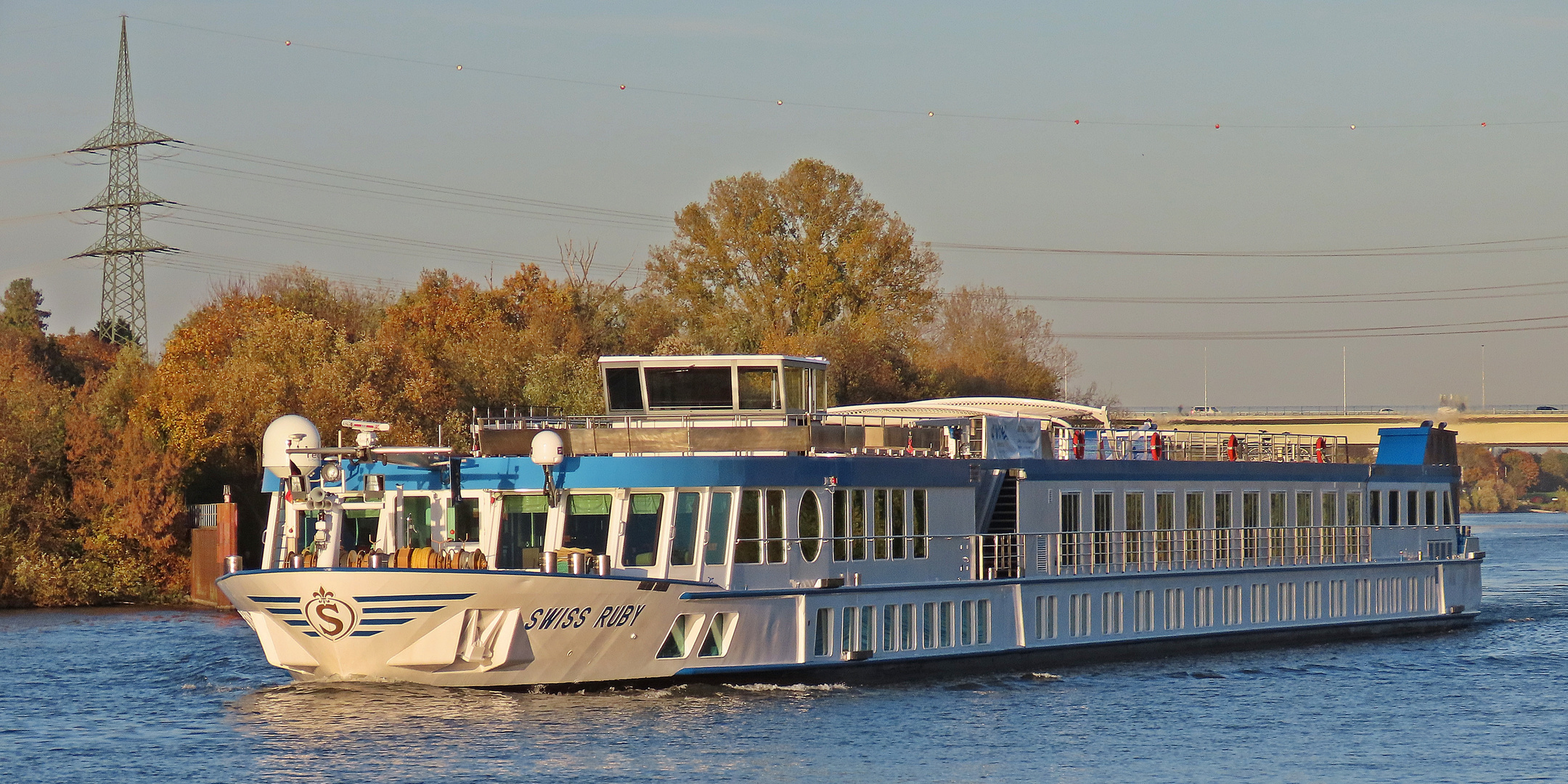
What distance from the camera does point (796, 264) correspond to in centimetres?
7400

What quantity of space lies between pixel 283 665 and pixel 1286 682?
57.2 feet

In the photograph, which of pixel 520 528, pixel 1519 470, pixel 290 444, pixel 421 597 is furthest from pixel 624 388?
pixel 1519 470

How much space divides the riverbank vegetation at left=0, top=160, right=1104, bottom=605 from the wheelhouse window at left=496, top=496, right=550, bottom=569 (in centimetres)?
866

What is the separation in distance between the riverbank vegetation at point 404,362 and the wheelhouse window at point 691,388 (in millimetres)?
7266

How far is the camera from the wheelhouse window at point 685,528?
27.9m

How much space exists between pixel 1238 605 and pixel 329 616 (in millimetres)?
19489

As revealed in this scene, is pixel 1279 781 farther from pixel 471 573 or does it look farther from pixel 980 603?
pixel 471 573

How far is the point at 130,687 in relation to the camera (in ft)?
102

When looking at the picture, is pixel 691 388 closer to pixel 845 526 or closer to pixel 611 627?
pixel 845 526

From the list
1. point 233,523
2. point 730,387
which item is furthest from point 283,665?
point 233,523

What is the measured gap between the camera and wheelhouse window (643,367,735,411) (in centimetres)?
3089

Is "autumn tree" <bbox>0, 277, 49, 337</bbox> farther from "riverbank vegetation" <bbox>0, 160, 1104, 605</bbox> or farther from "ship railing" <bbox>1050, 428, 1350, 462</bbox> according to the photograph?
"ship railing" <bbox>1050, 428, 1350, 462</bbox>

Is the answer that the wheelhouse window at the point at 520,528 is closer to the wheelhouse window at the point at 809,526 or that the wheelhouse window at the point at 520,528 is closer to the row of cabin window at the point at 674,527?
the row of cabin window at the point at 674,527

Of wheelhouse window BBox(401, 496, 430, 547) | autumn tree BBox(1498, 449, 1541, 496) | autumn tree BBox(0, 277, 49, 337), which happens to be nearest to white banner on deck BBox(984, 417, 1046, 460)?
wheelhouse window BBox(401, 496, 430, 547)
